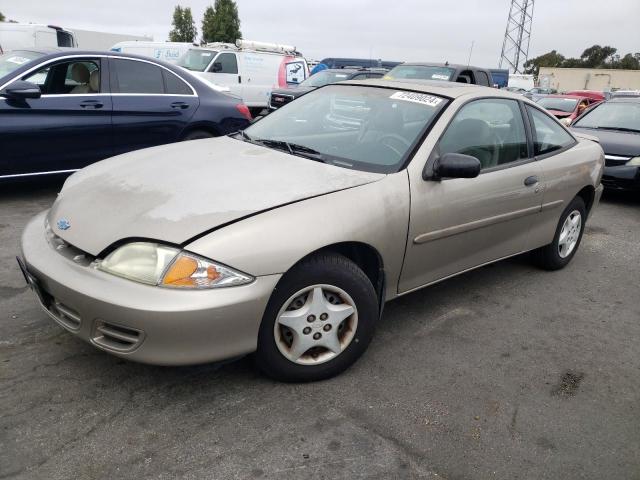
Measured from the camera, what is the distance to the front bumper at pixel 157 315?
221 cm

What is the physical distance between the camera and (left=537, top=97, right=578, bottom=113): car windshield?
14.1 m

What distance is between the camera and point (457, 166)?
297 cm

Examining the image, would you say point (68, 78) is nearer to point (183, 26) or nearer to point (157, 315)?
point (157, 315)

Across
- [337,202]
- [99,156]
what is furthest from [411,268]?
[99,156]

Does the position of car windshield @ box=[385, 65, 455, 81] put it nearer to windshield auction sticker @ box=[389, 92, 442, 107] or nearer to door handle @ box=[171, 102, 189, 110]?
door handle @ box=[171, 102, 189, 110]

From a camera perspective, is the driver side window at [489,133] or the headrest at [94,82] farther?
the headrest at [94,82]

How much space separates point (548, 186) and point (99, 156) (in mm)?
4370

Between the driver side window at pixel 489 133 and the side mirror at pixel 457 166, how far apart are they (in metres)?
0.18

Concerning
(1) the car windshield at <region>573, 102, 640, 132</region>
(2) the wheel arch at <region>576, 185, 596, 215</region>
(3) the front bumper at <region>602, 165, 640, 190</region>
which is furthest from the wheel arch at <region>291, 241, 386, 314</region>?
(1) the car windshield at <region>573, 102, 640, 132</region>

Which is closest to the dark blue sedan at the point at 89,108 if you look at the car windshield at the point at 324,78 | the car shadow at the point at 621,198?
the car shadow at the point at 621,198

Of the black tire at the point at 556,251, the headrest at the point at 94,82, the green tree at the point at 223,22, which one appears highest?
the green tree at the point at 223,22

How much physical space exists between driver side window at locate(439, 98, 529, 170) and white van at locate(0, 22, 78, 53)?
50.7ft

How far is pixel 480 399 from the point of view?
271 cm

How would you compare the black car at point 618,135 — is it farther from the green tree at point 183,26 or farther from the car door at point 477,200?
the green tree at point 183,26
